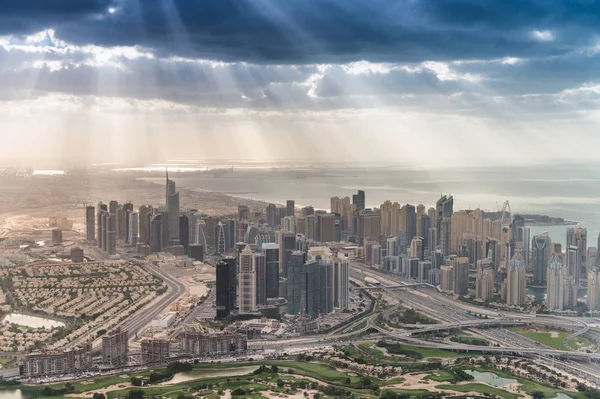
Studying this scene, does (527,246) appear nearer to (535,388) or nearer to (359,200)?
(359,200)

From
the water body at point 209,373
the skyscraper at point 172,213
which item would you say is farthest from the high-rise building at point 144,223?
the water body at point 209,373

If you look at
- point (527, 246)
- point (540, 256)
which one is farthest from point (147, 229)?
point (540, 256)

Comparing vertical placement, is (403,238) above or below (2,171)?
below

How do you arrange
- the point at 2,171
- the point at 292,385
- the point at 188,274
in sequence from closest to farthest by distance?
1. the point at 292,385
2. the point at 188,274
3. the point at 2,171

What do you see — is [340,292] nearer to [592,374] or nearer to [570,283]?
[570,283]

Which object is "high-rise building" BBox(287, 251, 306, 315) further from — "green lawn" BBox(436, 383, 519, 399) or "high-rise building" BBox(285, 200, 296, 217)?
"high-rise building" BBox(285, 200, 296, 217)

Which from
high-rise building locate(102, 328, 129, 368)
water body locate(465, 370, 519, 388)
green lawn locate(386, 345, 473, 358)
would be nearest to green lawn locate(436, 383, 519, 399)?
water body locate(465, 370, 519, 388)

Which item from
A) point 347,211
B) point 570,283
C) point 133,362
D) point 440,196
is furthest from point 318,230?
point 133,362
